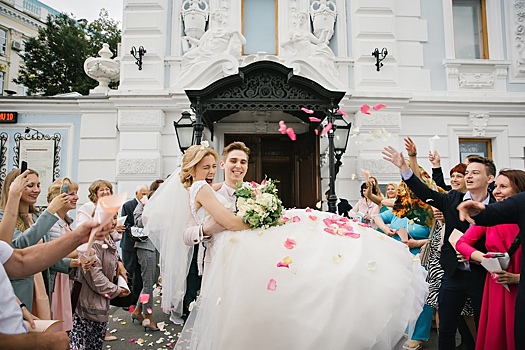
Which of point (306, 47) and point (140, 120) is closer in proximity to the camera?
point (140, 120)

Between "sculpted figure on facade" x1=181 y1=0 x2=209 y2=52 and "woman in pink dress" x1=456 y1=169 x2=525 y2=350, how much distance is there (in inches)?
304

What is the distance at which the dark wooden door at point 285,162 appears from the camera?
9328 millimetres

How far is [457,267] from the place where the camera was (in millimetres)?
3760

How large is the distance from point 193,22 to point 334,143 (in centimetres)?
442

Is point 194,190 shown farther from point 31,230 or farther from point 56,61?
point 56,61

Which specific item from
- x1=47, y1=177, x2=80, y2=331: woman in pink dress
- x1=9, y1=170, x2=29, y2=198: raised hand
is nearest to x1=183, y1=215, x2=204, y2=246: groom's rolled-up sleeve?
x1=47, y1=177, x2=80, y2=331: woman in pink dress

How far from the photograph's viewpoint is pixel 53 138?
9391 millimetres

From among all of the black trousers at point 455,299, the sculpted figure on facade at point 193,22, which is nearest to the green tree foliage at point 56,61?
the sculpted figure on facade at point 193,22

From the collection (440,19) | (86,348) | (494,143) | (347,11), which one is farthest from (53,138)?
(494,143)

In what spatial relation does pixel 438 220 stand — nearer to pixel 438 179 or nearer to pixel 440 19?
pixel 438 179

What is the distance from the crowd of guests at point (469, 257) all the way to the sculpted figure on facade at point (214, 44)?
5943 mm

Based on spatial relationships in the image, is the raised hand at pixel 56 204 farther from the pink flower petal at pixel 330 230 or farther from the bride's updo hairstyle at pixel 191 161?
the pink flower petal at pixel 330 230

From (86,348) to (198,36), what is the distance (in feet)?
24.4

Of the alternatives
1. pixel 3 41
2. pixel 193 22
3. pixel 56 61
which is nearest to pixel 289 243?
pixel 193 22
